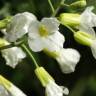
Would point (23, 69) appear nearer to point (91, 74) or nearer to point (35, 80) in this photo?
point (35, 80)

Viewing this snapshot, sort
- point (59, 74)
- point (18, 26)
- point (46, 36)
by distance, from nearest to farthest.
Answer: point (18, 26)
point (46, 36)
point (59, 74)

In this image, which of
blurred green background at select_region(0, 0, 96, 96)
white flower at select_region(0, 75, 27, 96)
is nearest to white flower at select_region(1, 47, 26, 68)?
white flower at select_region(0, 75, 27, 96)

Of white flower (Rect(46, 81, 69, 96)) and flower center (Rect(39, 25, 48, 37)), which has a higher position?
flower center (Rect(39, 25, 48, 37))

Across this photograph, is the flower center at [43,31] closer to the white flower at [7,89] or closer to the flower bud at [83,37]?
the flower bud at [83,37]

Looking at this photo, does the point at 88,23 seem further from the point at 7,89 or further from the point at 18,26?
the point at 7,89

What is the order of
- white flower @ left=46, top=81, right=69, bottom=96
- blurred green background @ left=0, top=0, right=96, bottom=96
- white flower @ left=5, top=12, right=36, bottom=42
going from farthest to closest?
1. blurred green background @ left=0, top=0, right=96, bottom=96
2. white flower @ left=46, top=81, right=69, bottom=96
3. white flower @ left=5, top=12, right=36, bottom=42

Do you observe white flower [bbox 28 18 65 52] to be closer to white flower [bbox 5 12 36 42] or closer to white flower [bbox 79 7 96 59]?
white flower [bbox 5 12 36 42]

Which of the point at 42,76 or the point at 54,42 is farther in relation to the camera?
the point at 42,76

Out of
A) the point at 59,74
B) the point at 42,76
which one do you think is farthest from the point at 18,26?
the point at 59,74
